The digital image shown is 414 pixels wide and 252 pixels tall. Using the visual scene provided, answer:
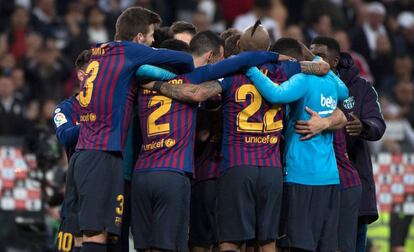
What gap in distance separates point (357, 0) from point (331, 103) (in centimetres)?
1004

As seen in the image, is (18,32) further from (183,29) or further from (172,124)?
(172,124)

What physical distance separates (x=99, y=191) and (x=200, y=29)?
30.3ft

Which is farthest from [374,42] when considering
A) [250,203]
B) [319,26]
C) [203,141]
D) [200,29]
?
[250,203]

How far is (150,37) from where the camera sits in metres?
10.3

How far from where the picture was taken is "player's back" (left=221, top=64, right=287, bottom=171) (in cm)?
1012

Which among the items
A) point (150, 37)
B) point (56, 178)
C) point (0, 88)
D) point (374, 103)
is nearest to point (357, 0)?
point (0, 88)

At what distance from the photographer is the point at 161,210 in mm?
9891

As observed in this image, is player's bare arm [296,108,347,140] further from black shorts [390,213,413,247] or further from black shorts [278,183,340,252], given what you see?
black shorts [390,213,413,247]

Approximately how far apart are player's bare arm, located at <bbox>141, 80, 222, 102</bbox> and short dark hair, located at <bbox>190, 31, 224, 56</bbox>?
1.87ft

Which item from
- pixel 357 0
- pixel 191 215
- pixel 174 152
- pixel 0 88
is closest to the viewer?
pixel 174 152

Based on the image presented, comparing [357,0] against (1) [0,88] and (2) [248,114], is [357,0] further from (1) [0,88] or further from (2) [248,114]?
(2) [248,114]

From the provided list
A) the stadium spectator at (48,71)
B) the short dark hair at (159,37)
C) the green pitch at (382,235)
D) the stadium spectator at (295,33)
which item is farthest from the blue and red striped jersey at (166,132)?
the stadium spectator at (295,33)

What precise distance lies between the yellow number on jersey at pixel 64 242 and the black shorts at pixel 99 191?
105cm

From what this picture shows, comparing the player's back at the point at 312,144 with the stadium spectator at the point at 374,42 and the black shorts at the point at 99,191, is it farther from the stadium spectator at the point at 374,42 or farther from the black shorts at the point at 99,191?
the stadium spectator at the point at 374,42
